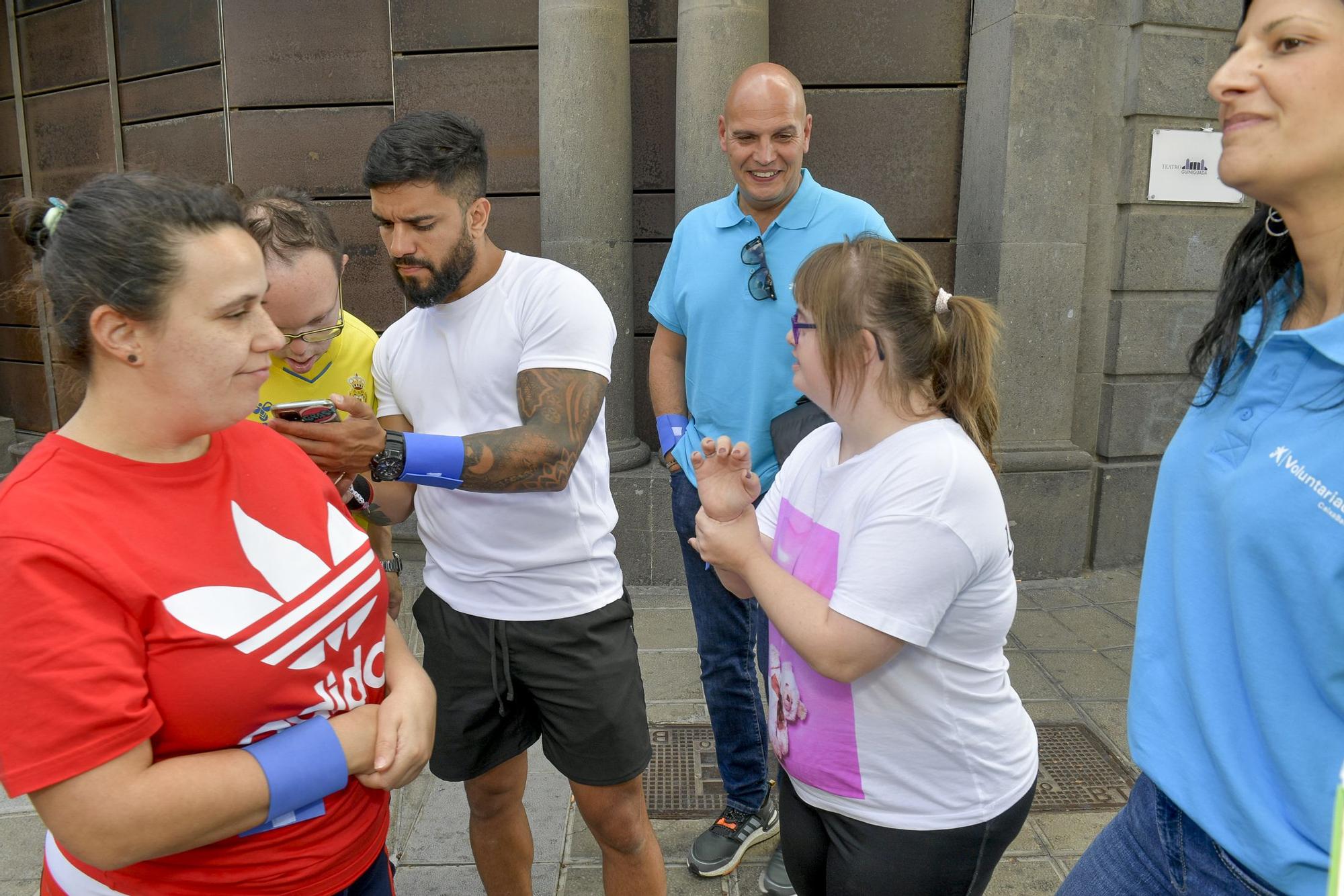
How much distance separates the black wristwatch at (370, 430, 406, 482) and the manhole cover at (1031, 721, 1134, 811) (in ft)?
8.00

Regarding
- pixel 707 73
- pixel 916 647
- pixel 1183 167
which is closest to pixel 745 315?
pixel 916 647

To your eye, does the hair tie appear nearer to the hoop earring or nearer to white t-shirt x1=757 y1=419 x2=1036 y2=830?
white t-shirt x1=757 y1=419 x2=1036 y2=830

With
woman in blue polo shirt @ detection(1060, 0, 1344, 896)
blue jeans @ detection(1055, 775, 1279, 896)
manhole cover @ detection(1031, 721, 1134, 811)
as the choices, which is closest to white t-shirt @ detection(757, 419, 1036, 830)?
blue jeans @ detection(1055, 775, 1279, 896)

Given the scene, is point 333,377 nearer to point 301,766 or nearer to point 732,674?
point 301,766

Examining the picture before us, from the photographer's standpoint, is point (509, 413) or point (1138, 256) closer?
point (509, 413)

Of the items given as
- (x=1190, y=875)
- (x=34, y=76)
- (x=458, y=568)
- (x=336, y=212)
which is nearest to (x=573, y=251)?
(x=336, y=212)

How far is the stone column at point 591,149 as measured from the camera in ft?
17.2

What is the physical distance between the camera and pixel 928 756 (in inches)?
69.7

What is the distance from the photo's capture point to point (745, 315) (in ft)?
9.98

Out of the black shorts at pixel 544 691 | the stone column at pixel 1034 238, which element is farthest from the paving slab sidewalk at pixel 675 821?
the stone column at pixel 1034 238

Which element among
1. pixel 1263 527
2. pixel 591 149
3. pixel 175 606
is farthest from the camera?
pixel 591 149

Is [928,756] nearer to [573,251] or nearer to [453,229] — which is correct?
[453,229]

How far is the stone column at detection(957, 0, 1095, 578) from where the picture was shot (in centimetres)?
525

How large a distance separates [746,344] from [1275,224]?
1.75m
